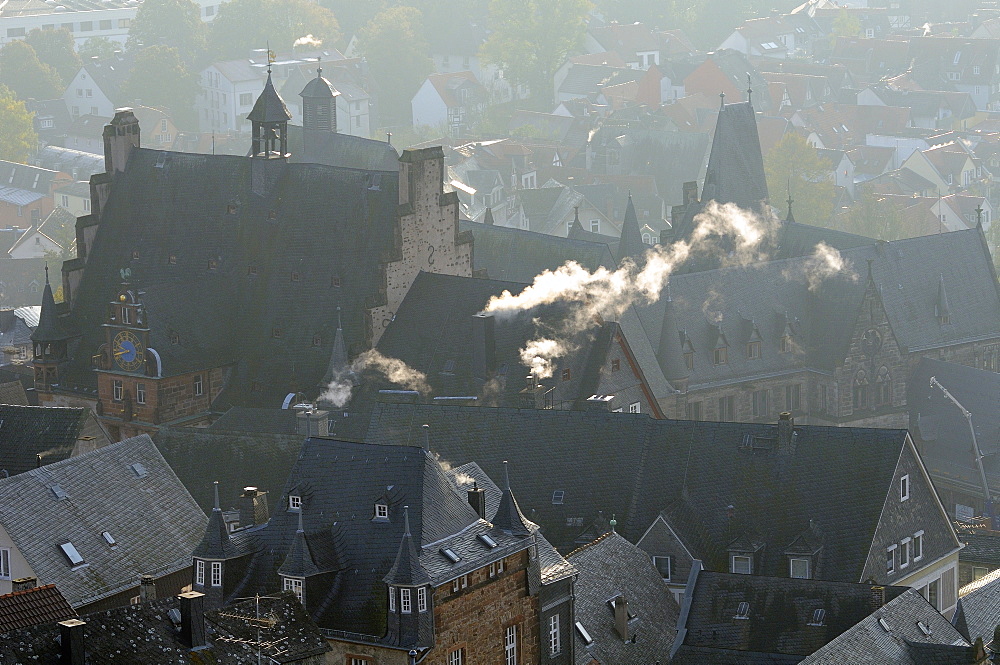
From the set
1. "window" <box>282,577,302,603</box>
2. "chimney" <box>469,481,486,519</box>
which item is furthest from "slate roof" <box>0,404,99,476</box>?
"chimney" <box>469,481,486,519</box>

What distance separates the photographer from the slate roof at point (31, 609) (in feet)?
198

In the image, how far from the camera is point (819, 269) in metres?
131

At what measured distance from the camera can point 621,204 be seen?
198000mm

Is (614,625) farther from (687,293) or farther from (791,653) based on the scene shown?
(687,293)

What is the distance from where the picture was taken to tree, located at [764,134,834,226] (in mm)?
185125

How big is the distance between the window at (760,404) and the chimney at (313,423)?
113 ft

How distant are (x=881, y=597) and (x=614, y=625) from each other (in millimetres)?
9331

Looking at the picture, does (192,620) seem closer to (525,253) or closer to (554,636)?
(554,636)

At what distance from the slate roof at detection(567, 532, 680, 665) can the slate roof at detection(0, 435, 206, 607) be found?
13.9 m

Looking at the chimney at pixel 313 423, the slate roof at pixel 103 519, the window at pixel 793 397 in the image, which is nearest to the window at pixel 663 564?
the chimney at pixel 313 423

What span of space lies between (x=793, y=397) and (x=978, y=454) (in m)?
10.6

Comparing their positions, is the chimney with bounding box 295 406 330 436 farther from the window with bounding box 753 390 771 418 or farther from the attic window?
the window with bounding box 753 390 771 418

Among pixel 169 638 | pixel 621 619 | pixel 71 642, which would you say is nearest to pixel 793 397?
pixel 621 619

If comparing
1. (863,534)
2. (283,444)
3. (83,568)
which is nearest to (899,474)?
(863,534)
